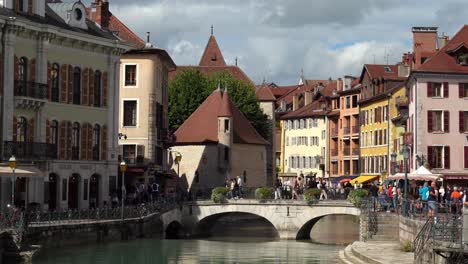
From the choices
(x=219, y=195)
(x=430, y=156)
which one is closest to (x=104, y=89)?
(x=219, y=195)

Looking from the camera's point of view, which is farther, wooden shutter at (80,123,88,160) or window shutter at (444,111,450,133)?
window shutter at (444,111,450,133)

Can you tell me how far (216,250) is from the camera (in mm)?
58406

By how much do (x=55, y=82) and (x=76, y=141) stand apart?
13.2 feet

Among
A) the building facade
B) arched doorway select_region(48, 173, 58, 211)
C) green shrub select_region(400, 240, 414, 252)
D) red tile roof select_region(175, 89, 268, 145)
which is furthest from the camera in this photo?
red tile roof select_region(175, 89, 268, 145)

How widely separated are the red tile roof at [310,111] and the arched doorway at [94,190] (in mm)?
61919

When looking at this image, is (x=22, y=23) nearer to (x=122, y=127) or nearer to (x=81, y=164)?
(x=81, y=164)

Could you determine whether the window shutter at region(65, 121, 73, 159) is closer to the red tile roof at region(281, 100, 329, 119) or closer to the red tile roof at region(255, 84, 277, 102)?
the red tile roof at region(281, 100, 329, 119)

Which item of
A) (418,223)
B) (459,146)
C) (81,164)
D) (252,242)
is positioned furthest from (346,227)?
(418,223)

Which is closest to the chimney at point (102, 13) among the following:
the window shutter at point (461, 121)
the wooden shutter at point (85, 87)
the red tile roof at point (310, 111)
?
the wooden shutter at point (85, 87)

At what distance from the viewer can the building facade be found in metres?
55.6

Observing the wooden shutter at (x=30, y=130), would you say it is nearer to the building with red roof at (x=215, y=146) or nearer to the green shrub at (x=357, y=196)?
the green shrub at (x=357, y=196)

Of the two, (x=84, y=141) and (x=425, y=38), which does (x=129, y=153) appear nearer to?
(x=84, y=141)

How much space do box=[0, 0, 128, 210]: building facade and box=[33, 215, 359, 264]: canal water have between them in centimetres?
533

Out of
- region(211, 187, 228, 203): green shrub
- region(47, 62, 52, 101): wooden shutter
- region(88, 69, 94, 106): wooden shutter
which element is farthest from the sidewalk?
region(211, 187, 228, 203): green shrub
